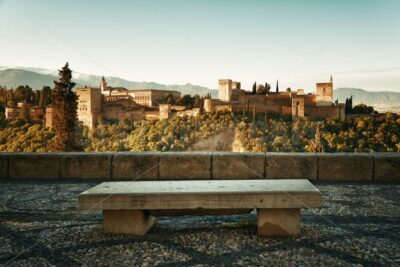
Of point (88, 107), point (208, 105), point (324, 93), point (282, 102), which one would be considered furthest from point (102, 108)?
point (324, 93)

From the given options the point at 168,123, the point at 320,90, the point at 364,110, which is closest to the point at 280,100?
the point at 320,90

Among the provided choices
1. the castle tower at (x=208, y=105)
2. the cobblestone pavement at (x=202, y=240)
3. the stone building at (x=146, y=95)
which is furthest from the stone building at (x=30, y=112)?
the cobblestone pavement at (x=202, y=240)

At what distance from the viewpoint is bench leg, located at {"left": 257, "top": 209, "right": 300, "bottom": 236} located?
3.58 m

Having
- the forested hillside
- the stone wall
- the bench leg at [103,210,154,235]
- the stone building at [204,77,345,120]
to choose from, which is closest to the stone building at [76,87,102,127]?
the forested hillside

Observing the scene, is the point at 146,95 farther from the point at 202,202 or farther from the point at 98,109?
the point at 202,202

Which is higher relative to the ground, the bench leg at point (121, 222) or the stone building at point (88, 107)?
the stone building at point (88, 107)

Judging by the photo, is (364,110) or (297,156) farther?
(364,110)

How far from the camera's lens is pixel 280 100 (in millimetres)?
80500

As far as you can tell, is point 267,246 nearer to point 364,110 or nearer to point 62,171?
point 62,171

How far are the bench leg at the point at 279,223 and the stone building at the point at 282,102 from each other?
7176cm

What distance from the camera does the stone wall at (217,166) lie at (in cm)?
662

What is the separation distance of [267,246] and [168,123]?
6674 centimetres

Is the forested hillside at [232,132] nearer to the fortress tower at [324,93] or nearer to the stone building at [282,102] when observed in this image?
the stone building at [282,102]

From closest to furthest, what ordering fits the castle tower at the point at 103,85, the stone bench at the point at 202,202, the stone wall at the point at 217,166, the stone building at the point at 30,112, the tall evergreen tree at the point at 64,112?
1. the stone bench at the point at 202,202
2. the stone wall at the point at 217,166
3. the tall evergreen tree at the point at 64,112
4. the stone building at the point at 30,112
5. the castle tower at the point at 103,85
